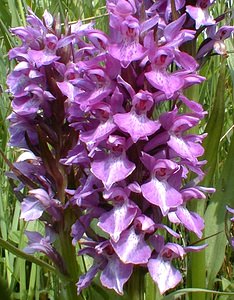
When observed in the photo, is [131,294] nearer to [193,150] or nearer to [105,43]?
[193,150]

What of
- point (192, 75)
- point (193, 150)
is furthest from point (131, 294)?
point (192, 75)

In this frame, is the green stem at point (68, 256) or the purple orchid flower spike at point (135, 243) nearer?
the purple orchid flower spike at point (135, 243)

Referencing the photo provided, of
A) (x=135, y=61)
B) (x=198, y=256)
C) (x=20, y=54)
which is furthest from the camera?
(x=198, y=256)

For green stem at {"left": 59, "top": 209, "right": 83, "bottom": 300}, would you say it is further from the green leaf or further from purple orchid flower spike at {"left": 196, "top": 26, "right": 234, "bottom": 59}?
purple orchid flower spike at {"left": 196, "top": 26, "right": 234, "bottom": 59}

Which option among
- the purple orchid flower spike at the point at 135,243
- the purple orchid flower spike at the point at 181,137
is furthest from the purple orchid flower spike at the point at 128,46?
the purple orchid flower spike at the point at 135,243

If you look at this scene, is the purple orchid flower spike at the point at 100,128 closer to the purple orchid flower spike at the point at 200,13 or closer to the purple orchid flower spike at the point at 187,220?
the purple orchid flower spike at the point at 187,220

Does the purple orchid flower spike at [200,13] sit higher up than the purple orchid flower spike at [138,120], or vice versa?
the purple orchid flower spike at [200,13]

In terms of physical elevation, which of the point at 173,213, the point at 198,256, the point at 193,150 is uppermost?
the point at 193,150
